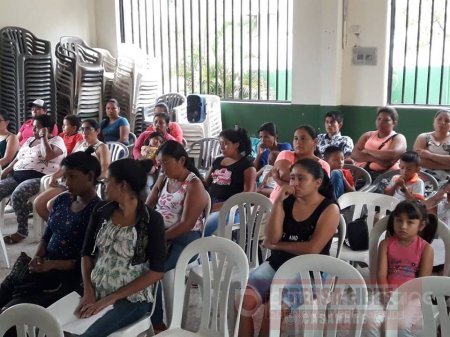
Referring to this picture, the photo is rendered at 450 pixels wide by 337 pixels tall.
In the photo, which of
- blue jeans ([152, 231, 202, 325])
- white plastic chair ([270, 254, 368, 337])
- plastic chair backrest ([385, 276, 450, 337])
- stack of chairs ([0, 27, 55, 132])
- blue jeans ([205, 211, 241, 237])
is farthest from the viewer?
stack of chairs ([0, 27, 55, 132])

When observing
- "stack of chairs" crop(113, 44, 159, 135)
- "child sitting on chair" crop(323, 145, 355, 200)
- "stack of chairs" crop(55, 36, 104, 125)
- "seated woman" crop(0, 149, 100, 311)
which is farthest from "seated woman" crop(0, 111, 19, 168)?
"child sitting on chair" crop(323, 145, 355, 200)

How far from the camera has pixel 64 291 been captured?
94.7 inches

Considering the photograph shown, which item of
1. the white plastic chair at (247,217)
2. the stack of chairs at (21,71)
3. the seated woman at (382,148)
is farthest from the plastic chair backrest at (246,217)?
the stack of chairs at (21,71)

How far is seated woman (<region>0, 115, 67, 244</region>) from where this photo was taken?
4.47 meters

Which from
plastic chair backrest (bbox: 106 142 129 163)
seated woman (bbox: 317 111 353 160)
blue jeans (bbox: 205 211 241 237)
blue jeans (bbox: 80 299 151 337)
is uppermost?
seated woman (bbox: 317 111 353 160)

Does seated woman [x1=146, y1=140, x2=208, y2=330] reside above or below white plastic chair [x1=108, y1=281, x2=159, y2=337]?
above

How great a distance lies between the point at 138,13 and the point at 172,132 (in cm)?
257

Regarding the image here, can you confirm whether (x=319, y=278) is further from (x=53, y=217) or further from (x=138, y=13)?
(x=138, y=13)

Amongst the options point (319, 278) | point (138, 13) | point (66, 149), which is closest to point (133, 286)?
point (319, 278)

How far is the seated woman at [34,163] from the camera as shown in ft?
14.7

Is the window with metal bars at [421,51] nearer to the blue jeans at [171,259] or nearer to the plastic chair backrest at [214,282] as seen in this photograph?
the blue jeans at [171,259]

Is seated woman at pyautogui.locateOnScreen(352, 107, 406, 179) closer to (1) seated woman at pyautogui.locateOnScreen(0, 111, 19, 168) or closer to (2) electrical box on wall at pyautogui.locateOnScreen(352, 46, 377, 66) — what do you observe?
(2) electrical box on wall at pyautogui.locateOnScreen(352, 46, 377, 66)

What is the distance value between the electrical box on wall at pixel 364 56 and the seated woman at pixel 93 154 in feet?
8.94

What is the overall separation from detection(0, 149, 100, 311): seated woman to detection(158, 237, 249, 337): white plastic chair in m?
0.53
